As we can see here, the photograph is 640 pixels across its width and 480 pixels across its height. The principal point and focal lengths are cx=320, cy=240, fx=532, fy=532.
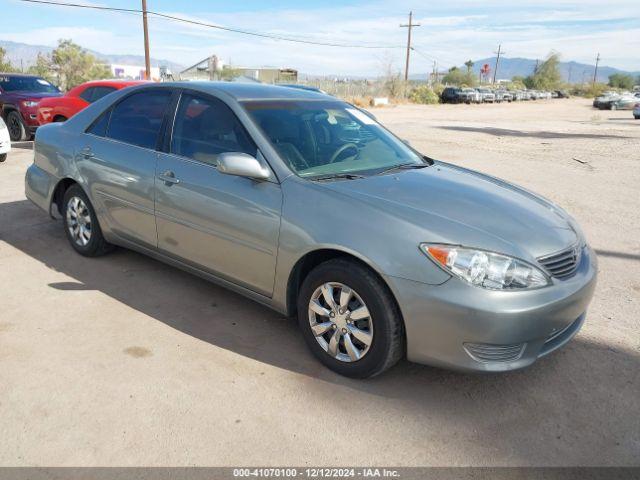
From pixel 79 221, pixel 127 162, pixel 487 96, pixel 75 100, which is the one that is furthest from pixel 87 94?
pixel 487 96

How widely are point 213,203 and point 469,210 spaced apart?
5.30 feet

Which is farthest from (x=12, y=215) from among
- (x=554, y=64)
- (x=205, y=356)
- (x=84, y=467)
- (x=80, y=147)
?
(x=554, y=64)

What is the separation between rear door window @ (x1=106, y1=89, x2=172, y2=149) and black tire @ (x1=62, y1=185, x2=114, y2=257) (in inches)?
25.4

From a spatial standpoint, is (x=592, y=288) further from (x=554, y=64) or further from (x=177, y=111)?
(x=554, y=64)

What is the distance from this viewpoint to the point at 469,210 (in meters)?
3.06

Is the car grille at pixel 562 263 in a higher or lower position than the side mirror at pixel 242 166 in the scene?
lower

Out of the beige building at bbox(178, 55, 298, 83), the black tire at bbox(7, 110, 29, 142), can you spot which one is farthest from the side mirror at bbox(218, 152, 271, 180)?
the beige building at bbox(178, 55, 298, 83)

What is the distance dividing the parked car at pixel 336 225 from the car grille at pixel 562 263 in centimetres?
1

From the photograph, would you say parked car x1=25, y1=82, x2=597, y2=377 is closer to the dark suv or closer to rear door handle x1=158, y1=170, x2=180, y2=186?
rear door handle x1=158, y1=170, x2=180, y2=186

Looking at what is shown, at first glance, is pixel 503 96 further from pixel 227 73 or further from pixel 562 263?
pixel 562 263

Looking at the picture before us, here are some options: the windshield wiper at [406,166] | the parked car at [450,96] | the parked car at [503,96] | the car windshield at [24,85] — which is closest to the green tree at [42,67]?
the parked car at [450,96]

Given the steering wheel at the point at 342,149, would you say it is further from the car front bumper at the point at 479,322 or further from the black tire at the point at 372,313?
the car front bumper at the point at 479,322

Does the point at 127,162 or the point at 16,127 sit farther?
the point at 16,127

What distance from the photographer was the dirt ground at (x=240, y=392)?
2.49m
